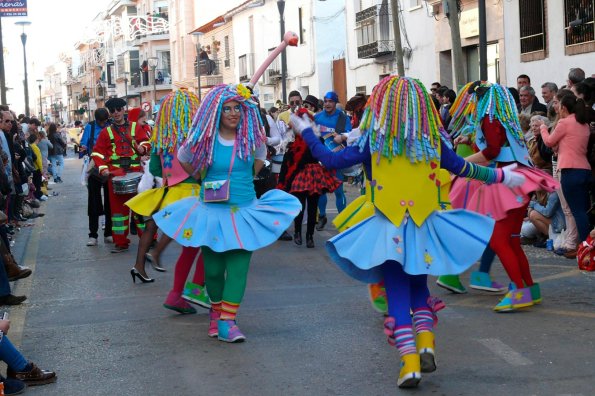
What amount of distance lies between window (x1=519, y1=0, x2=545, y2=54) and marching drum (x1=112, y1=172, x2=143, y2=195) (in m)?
12.2

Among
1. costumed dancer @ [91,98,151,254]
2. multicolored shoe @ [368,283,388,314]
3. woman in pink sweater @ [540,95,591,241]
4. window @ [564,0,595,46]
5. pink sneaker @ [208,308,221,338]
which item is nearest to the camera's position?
multicolored shoe @ [368,283,388,314]

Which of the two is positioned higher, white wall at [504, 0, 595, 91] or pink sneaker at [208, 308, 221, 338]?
white wall at [504, 0, 595, 91]

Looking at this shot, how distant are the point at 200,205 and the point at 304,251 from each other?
505cm

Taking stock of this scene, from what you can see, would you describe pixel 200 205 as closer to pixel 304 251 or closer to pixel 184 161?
pixel 184 161

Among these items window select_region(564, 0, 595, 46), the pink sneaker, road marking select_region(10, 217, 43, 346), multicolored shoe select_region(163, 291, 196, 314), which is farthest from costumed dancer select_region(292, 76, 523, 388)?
window select_region(564, 0, 595, 46)

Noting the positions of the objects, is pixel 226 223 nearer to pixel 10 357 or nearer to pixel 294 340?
pixel 294 340

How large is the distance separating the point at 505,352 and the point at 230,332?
1.94 m

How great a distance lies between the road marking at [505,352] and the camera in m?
6.53

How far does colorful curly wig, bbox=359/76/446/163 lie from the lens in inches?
247

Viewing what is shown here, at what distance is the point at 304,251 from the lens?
12.5m

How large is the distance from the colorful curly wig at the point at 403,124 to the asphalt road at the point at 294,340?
1.37 metres

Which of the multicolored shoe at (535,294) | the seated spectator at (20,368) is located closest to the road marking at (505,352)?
the multicolored shoe at (535,294)

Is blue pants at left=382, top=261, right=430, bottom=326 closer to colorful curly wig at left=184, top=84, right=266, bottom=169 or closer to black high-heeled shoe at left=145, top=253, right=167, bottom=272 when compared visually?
colorful curly wig at left=184, top=84, right=266, bottom=169

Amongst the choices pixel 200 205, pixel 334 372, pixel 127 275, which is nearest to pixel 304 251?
pixel 127 275
